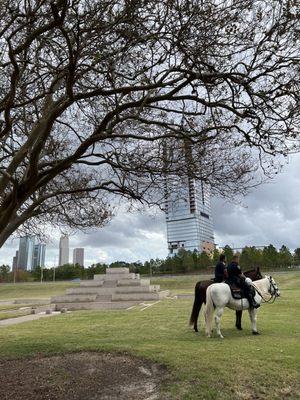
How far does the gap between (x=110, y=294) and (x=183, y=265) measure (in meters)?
58.3

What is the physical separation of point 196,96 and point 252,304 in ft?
21.7

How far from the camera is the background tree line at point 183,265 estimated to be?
270ft

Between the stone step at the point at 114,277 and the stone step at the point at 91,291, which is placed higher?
the stone step at the point at 114,277

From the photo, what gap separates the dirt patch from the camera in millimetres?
7297

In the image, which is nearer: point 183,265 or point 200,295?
point 200,295

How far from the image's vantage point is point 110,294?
37.4 meters

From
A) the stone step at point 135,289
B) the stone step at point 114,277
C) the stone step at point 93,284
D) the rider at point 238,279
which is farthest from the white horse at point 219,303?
the stone step at point 114,277

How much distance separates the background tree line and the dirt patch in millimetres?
55129

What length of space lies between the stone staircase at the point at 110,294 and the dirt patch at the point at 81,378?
2051 centimetres

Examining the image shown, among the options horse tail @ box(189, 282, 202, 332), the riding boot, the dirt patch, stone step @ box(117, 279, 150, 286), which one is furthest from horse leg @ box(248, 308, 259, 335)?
stone step @ box(117, 279, 150, 286)

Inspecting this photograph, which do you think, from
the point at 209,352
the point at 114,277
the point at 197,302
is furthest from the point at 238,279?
the point at 114,277

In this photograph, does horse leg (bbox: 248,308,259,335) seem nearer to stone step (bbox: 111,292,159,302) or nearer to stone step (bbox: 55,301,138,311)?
stone step (bbox: 55,301,138,311)

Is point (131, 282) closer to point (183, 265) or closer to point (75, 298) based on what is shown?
point (75, 298)

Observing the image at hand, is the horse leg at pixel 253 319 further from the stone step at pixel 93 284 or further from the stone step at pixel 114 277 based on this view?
the stone step at pixel 114 277
